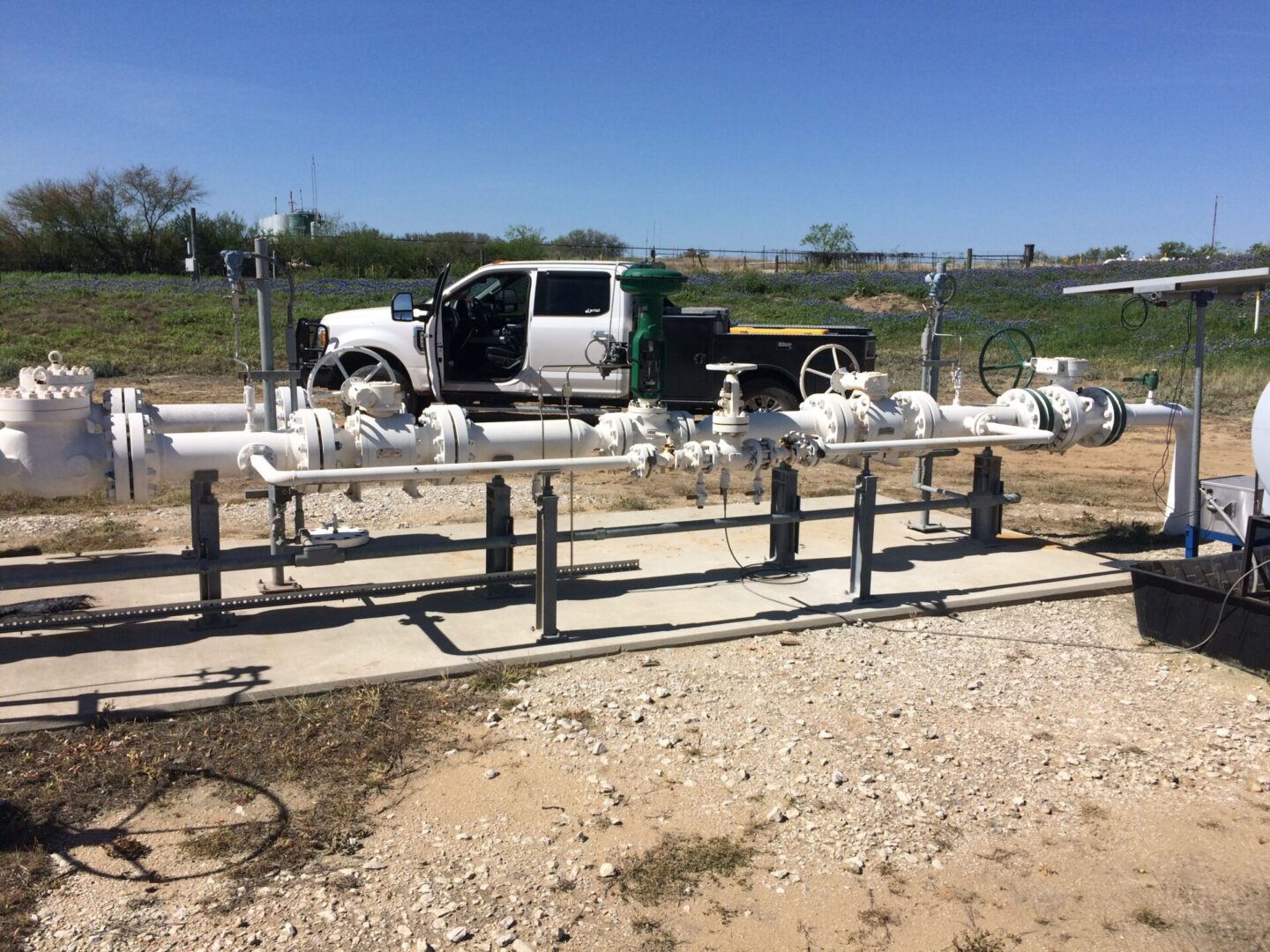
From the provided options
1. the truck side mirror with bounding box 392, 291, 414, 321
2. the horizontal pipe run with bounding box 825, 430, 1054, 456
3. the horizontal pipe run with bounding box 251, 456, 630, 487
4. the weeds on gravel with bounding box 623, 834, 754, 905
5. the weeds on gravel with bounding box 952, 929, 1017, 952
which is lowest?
the weeds on gravel with bounding box 952, 929, 1017, 952

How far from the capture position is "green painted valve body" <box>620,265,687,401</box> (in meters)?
5.93

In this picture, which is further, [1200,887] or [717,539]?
[717,539]

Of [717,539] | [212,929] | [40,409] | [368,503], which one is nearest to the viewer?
[212,929]

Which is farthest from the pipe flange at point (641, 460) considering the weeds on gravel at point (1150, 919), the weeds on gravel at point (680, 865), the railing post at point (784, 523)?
the weeds on gravel at point (1150, 919)

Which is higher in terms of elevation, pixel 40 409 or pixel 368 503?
pixel 40 409

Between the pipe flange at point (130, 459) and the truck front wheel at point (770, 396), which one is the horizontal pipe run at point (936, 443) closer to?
the pipe flange at point (130, 459)

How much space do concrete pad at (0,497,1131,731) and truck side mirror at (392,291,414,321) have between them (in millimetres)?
3150

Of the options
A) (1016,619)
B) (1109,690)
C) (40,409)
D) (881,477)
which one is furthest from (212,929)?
(881,477)

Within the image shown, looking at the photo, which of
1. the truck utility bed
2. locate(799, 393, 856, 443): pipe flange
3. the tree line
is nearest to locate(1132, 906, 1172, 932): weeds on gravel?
locate(799, 393, 856, 443): pipe flange

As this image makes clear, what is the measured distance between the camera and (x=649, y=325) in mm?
6078

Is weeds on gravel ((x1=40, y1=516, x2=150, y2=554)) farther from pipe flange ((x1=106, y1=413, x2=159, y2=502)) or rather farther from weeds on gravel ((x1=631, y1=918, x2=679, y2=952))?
weeds on gravel ((x1=631, y1=918, x2=679, y2=952))

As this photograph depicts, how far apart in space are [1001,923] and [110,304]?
2910cm

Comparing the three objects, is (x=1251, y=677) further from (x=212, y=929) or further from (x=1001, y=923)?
(x=212, y=929)

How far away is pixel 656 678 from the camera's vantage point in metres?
5.20
